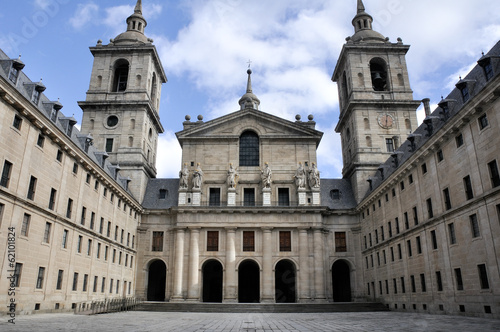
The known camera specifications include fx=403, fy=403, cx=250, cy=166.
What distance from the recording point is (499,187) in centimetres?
2205

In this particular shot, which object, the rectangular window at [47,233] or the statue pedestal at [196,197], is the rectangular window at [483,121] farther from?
the statue pedestal at [196,197]

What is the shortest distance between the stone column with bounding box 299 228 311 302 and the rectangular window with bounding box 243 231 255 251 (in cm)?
536

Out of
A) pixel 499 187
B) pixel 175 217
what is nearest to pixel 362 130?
pixel 175 217

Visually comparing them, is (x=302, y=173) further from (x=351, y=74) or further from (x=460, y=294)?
(x=460, y=294)

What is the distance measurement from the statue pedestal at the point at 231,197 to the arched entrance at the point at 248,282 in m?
8.41

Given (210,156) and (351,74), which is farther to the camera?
(351,74)

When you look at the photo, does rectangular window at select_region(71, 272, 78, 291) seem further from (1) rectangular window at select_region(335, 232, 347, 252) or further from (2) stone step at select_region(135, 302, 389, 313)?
(1) rectangular window at select_region(335, 232, 347, 252)

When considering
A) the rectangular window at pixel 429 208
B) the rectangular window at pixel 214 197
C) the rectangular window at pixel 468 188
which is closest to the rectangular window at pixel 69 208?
the rectangular window at pixel 214 197

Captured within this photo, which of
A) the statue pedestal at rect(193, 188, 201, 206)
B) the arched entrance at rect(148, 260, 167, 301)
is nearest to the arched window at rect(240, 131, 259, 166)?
the statue pedestal at rect(193, 188, 201, 206)

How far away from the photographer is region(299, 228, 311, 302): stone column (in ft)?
142

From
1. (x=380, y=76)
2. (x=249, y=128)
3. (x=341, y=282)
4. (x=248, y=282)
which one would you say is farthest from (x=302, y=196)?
(x=380, y=76)

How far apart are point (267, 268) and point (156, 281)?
14.7m

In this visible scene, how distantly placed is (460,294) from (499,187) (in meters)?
8.02

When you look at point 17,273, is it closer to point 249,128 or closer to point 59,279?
point 59,279
